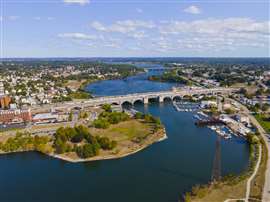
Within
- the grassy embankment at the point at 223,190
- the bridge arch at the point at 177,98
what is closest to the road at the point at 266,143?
the grassy embankment at the point at 223,190

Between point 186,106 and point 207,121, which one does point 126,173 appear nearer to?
Answer: point 207,121

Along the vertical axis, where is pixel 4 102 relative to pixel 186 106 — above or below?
above

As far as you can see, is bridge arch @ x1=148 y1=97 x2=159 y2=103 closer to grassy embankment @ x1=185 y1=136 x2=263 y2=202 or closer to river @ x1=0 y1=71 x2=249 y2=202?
river @ x1=0 y1=71 x2=249 y2=202

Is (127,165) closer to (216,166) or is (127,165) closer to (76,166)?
(76,166)

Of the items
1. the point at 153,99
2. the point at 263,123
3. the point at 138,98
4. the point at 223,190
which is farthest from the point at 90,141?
the point at 153,99

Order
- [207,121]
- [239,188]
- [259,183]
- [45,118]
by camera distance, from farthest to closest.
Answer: [45,118] → [207,121] → [259,183] → [239,188]

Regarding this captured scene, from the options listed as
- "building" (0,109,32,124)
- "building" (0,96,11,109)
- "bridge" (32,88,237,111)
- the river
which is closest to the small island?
the river
